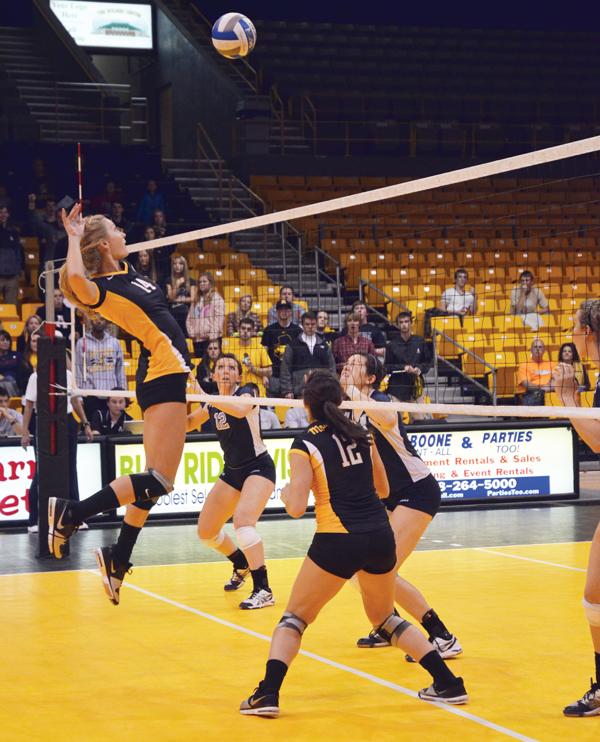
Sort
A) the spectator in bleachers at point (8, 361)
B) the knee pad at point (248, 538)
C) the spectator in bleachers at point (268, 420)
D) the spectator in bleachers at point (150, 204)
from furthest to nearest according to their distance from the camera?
the spectator in bleachers at point (150, 204)
the spectator in bleachers at point (8, 361)
the spectator in bleachers at point (268, 420)
the knee pad at point (248, 538)

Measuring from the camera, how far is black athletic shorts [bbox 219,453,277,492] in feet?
27.7

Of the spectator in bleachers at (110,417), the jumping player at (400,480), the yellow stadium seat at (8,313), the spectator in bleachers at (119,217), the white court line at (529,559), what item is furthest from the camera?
the spectator in bleachers at (119,217)

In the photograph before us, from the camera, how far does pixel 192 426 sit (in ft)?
24.5

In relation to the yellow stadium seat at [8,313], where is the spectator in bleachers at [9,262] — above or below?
above

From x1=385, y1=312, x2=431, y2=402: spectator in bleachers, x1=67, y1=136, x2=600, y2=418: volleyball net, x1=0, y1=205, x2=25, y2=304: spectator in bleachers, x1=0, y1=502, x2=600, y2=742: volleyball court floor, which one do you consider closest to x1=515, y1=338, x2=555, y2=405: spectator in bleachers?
x1=67, y1=136, x2=600, y2=418: volleyball net

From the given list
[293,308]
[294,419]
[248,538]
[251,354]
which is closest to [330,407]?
[248,538]

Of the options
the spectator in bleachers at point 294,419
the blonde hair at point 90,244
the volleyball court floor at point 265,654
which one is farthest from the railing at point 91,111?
the blonde hair at point 90,244

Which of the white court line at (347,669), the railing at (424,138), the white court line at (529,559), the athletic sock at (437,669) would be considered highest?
the railing at (424,138)

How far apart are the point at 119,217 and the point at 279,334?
5691 mm

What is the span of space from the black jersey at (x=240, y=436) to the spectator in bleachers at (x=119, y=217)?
881 cm

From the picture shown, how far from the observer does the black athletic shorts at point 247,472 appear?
27.7ft

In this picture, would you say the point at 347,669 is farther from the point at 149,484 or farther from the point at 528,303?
the point at 528,303

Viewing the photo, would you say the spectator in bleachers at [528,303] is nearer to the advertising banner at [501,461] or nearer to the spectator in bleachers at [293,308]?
the advertising banner at [501,461]

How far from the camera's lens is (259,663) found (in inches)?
258
